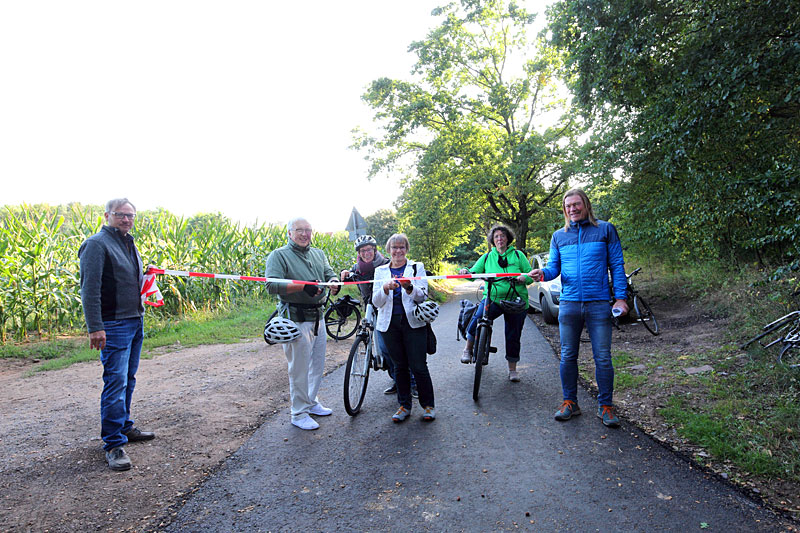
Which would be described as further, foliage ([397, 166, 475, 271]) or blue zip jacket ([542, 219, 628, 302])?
foliage ([397, 166, 475, 271])

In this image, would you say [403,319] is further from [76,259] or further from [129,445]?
[76,259]

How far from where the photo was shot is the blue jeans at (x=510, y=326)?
5848 mm

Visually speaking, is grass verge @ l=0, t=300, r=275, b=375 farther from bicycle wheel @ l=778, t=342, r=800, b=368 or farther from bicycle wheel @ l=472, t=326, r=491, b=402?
bicycle wheel @ l=778, t=342, r=800, b=368

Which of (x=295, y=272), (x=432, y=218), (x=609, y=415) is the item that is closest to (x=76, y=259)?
(x=295, y=272)

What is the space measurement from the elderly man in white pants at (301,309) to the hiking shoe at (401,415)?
75 cm

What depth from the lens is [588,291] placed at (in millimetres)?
4340

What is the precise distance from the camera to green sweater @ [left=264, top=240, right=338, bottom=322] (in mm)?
4434

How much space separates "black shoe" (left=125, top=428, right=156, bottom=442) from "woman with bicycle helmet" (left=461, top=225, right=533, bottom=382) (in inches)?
141

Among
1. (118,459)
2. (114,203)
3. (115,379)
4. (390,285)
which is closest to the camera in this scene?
(118,459)

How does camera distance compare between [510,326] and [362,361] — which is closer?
[362,361]

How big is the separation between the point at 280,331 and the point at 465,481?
6.68ft

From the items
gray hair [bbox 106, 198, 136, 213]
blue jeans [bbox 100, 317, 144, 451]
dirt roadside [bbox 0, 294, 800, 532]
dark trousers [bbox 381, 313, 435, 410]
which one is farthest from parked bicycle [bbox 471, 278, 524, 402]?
gray hair [bbox 106, 198, 136, 213]

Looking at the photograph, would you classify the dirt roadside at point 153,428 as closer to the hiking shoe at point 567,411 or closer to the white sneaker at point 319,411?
the white sneaker at point 319,411

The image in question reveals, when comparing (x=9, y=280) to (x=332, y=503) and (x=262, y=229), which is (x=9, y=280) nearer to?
(x=262, y=229)
